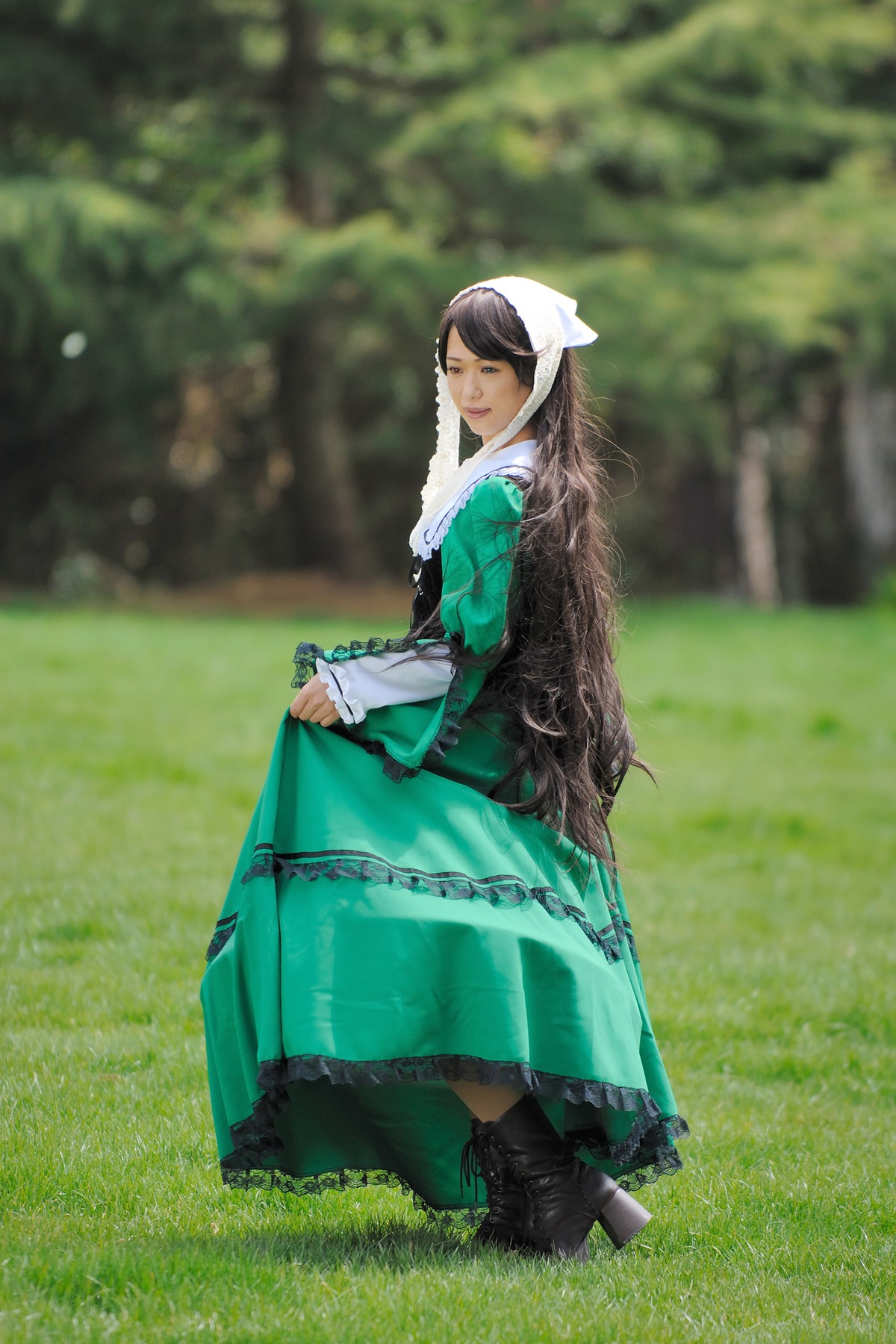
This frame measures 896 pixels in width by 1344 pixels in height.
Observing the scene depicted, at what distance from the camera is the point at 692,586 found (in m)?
20.8

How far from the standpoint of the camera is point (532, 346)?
2.80 meters

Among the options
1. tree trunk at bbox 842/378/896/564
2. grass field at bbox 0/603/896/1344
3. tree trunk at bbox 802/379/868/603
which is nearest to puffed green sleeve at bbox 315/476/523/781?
grass field at bbox 0/603/896/1344

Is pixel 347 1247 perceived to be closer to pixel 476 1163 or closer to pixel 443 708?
pixel 476 1163

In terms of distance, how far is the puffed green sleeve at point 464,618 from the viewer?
2.65 meters

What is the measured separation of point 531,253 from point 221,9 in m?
3.73

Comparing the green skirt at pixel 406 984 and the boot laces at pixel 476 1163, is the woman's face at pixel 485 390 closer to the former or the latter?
the green skirt at pixel 406 984

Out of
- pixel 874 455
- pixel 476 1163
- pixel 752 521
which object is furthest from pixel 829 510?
pixel 476 1163

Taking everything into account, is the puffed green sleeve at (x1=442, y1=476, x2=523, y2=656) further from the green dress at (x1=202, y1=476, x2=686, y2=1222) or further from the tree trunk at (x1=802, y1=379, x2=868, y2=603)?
the tree trunk at (x1=802, y1=379, x2=868, y2=603)

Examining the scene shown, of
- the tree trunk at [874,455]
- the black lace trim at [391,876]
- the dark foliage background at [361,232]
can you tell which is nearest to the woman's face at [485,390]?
the black lace trim at [391,876]

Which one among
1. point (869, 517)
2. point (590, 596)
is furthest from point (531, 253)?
point (590, 596)

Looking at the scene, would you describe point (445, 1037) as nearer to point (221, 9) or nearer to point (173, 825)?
point (173, 825)

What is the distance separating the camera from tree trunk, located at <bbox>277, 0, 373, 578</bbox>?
14344mm

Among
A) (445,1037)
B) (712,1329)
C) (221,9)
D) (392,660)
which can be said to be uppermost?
(221,9)

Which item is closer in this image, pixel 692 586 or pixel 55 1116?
pixel 55 1116
